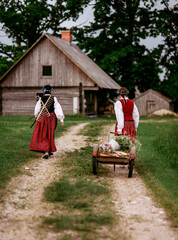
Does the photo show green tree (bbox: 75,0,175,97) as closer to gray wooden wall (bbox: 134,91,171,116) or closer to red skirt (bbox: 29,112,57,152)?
gray wooden wall (bbox: 134,91,171,116)

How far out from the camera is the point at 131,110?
8680 mm

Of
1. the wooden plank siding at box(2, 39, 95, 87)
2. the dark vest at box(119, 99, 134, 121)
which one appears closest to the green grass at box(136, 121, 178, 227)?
the dark vest at box(119, 99, 134, 121)

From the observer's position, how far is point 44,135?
31.3 feet

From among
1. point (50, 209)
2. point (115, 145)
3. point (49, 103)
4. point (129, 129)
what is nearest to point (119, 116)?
point (129, 129)

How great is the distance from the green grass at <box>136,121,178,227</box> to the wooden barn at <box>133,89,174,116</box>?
67.1 ft

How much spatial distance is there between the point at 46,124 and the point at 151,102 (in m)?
27.7

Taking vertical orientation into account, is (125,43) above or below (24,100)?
above

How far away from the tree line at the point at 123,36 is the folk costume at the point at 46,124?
2278cm

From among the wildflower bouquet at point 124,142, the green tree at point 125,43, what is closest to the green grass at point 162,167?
the wildflower bouquet at point 124,142

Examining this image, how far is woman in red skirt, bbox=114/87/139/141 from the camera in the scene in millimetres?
8539

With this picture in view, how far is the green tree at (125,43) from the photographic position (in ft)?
108

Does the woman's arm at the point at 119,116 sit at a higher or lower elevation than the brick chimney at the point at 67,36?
lower

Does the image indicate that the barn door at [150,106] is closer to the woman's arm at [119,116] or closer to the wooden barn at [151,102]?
the wooden barn at [151,102]

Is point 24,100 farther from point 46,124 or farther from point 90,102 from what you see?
point 46,124
